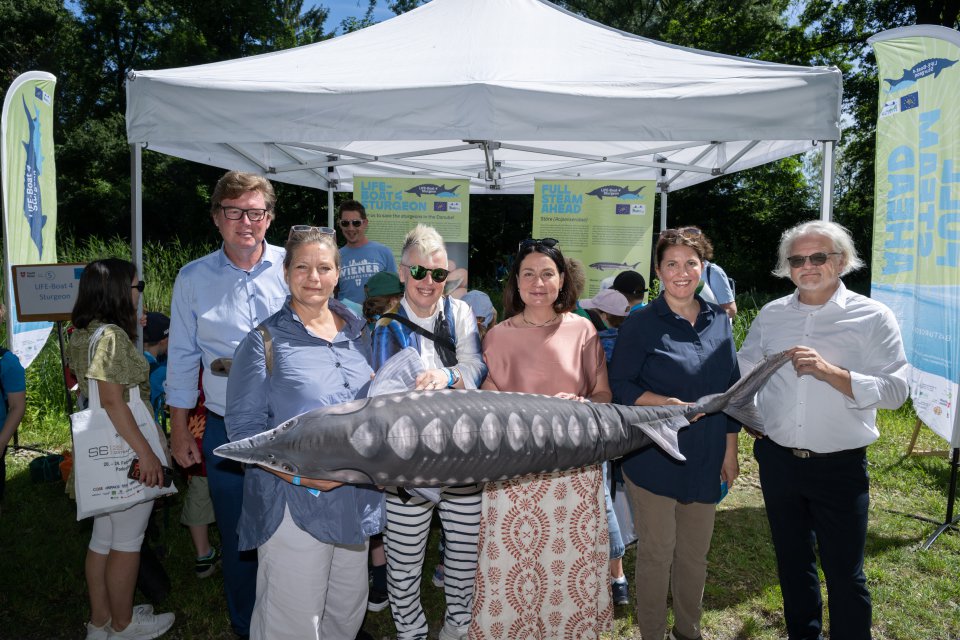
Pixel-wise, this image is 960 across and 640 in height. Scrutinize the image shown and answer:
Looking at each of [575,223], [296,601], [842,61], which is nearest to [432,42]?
[575,223]

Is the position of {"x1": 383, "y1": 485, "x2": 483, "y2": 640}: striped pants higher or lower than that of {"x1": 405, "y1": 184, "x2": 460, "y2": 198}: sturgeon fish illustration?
lower

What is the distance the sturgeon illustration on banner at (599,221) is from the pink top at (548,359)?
316 centimetres

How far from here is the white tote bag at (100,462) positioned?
7.97 ft

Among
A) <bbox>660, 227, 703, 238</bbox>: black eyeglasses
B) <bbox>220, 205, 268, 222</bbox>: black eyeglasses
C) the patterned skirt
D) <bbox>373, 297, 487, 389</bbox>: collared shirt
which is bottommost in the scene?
the patterned skirt

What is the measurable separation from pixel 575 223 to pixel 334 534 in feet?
14.1

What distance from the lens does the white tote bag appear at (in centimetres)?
243

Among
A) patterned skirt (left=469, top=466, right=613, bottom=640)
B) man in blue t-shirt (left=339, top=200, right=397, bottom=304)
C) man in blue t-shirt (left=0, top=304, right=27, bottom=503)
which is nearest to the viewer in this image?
patterned skirt (left=469, top=466, right=613, bottom=640)

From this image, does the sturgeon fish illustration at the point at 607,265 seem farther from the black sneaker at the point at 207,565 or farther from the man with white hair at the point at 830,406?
the black sneaker at the point at 207,565

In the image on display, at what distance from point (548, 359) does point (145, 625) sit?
2320 millimetres

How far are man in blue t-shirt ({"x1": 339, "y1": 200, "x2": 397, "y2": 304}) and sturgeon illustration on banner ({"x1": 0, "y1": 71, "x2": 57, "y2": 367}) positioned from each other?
2.54 m

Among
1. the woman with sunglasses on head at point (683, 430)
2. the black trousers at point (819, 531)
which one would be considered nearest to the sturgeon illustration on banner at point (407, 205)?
the woman with sunglasses on head at point (683, 430)

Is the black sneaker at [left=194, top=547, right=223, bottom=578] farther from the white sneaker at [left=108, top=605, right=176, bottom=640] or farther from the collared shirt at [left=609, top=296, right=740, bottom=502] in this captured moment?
the collared shirt at [left=609, top=296, right=740, bottom=502]

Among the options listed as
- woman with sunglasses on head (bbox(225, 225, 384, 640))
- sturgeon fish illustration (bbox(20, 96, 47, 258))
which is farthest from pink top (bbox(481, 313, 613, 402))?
sturgeon fish illustration (bbox(20, 96, 47, 258))

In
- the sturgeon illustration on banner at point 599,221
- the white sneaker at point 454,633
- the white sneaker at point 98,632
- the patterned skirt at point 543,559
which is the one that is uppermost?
the sturgeon illustration on banner at point 599,221
